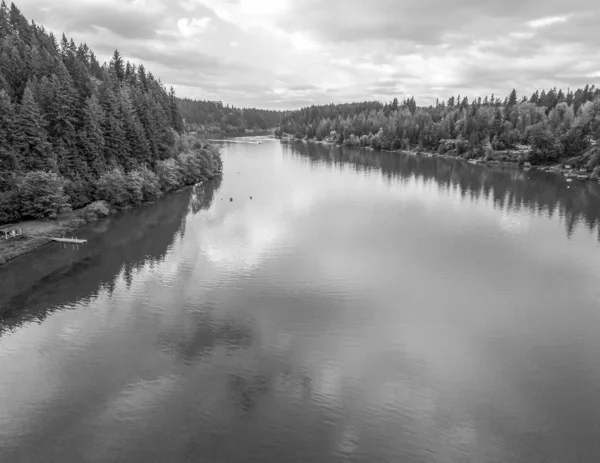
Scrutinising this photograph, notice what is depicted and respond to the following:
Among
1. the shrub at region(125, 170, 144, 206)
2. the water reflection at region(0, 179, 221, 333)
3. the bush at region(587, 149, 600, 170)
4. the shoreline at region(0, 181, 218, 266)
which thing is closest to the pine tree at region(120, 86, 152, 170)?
the shrub at region(125, 170, 144, 206)

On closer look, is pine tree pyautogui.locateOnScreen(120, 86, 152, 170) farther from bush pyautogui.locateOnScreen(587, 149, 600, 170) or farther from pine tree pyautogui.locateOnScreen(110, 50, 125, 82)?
bush pyautogui.locateOnScreen(587, 149, 600, 170)

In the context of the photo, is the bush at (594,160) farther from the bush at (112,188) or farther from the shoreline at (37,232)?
the shoreline at (37,232)

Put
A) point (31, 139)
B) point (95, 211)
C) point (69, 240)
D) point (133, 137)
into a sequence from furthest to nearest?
point (133, 137), point (95, 211), point (31, 139), point (69, 240)

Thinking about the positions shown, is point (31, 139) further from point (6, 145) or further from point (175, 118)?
point (175, 118)

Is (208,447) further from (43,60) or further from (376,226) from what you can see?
(43,60)

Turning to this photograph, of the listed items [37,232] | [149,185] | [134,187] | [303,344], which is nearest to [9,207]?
[37,232]

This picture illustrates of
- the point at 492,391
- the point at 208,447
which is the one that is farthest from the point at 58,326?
the point at 492,391

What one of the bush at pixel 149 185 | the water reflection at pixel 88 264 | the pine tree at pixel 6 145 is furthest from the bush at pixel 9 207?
the bush at pixel 149 185
